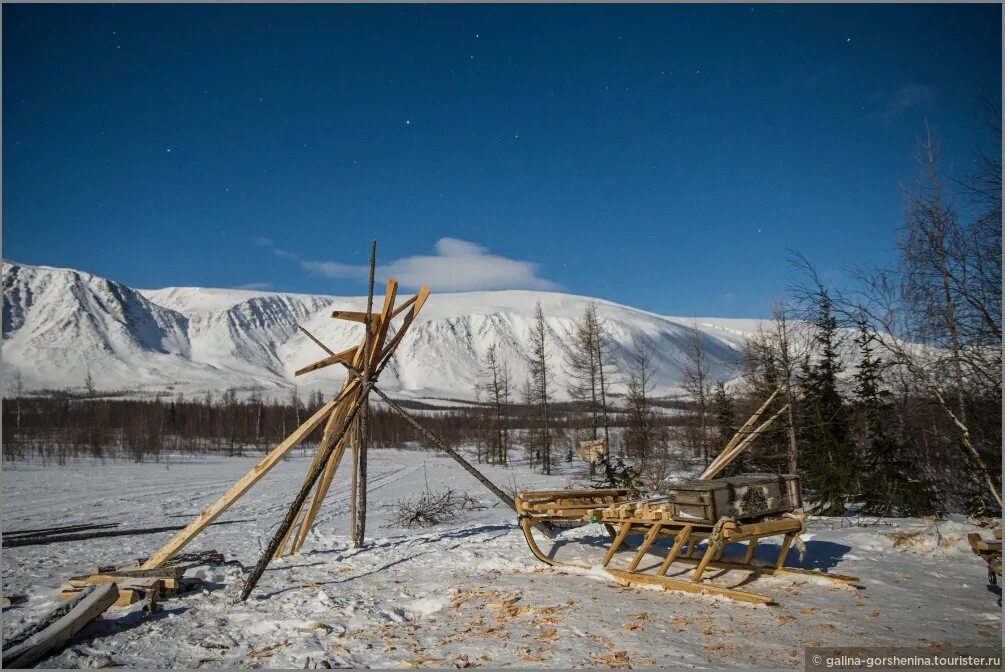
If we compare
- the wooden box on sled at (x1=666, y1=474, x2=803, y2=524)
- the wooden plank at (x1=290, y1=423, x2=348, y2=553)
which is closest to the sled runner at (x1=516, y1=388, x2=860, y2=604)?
the wooden box on sled at (x1=666, y1=474, x2=803, y2=524)

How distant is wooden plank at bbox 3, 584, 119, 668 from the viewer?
510cm

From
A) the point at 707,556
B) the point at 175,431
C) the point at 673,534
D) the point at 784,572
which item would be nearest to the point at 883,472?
the point at 784,572

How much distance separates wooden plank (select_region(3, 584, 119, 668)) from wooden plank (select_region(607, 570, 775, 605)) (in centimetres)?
590

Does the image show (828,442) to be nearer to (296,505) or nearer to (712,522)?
(712,522)

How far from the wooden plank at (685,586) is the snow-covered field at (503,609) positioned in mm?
90

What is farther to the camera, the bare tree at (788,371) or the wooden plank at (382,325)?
the bare tree at (788,371)

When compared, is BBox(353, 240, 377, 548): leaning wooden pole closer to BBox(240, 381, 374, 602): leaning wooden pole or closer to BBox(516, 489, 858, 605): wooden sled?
BBox(240, 381, 374, 602): leaning wooden pole

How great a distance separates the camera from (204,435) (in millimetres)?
65438

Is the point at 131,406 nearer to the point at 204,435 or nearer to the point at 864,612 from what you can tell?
the point at 204,435

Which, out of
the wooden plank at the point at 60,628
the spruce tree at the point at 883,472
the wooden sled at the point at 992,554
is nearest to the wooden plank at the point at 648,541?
the wooden sled at the point at 992,554

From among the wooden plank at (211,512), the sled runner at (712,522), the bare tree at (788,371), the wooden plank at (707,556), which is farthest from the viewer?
the bare tree at (788,371)

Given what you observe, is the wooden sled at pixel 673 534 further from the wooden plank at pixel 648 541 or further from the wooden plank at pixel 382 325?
the wooden plank at pixel 382 325

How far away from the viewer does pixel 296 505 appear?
8250 millimetres

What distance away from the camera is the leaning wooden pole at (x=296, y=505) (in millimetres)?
7242
